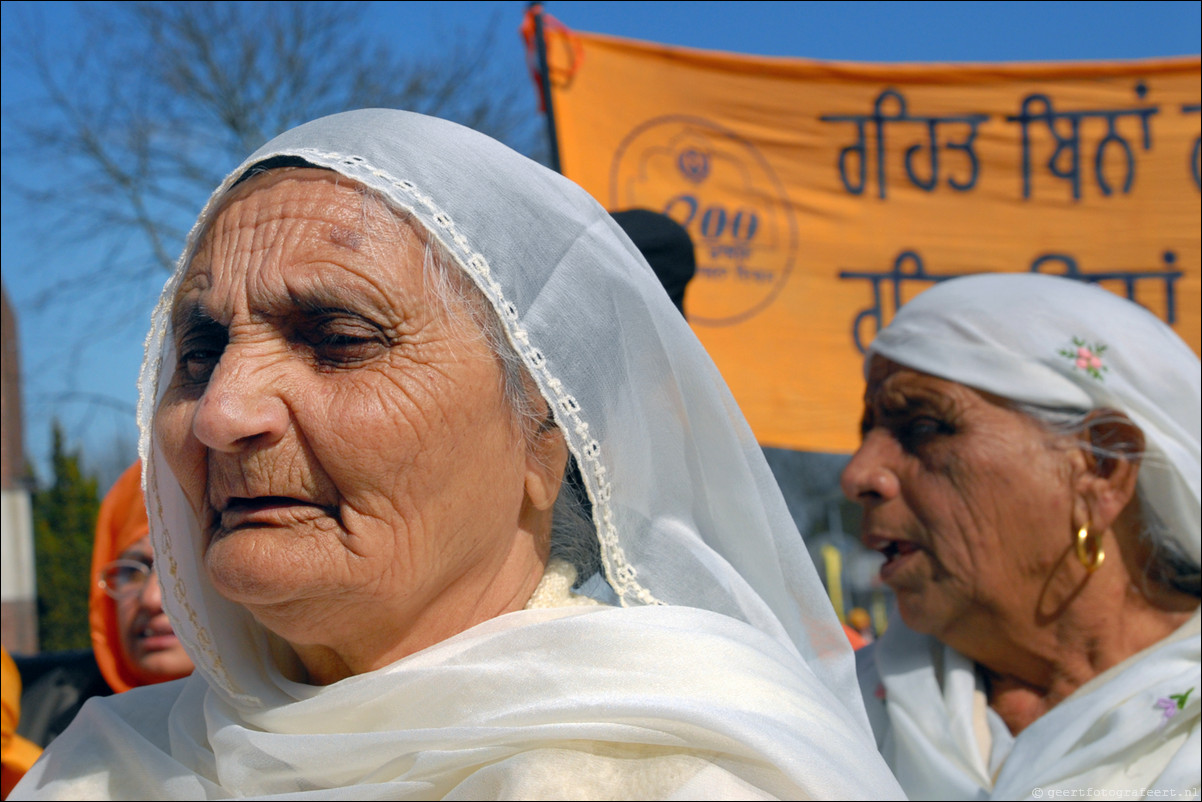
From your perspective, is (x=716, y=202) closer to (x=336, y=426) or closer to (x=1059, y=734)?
(x=1059, y=734)

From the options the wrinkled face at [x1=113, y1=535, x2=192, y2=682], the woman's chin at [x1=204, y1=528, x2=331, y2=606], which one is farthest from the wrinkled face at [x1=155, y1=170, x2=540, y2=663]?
the wrinkled face at [x1=113, y1=535, x2=192, y2=682]

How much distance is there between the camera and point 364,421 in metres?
1.66

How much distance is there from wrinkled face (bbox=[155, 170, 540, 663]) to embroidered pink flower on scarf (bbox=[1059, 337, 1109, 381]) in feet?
6.56

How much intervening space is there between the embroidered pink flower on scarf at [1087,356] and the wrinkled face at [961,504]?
212mm

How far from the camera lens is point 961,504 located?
3.08 meters

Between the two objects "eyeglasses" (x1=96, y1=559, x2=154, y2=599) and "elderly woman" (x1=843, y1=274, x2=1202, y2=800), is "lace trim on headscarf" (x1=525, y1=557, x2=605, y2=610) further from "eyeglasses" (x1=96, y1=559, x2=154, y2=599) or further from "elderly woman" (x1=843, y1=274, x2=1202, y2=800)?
"eyeglasses" (x1=96, y1=559, x2=154, y2=599)

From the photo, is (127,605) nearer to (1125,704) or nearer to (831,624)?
(831,624)

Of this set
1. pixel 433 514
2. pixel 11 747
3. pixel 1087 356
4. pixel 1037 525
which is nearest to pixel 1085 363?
pixel 1087 356

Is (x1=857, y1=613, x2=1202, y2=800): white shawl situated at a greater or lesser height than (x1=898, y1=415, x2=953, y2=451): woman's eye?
lesser

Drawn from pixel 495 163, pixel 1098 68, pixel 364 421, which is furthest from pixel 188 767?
pixel 1098 68

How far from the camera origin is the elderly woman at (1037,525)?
3.02 m

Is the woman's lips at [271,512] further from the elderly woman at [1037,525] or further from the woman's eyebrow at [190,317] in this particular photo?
the elderly woman at [1037,525]

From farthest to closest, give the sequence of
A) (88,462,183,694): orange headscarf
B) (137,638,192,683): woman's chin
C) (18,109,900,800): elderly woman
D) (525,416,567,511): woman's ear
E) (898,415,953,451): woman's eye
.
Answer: (88,462,183,694): orange headscarf → (137,638,192,683): woman's chin → (898,415,953,451): woman's eye → (525,416,567,511): woman's ear → (18,109,900,800): elderly woman

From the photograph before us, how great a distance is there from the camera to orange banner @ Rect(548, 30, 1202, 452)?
5082 mm
